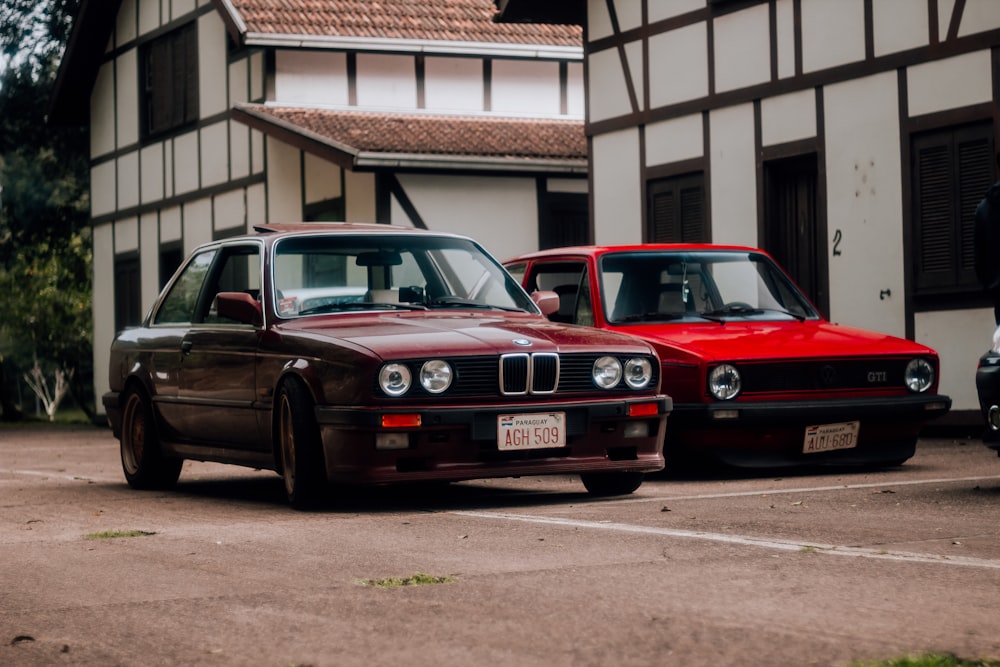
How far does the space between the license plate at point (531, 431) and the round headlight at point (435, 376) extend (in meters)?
0.34

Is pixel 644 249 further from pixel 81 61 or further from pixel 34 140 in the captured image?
pixel 34 140

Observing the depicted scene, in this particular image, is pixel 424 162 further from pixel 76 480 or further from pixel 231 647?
pixel 231 647

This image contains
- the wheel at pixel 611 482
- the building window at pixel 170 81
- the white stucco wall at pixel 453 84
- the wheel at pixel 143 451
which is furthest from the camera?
the building window at pixel 170 81

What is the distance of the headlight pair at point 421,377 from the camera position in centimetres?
903

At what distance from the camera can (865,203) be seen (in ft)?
55.7

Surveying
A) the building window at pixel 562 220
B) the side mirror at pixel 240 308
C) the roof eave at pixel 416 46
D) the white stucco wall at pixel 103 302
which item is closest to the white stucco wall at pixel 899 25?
the side mirror at pixel 240 308

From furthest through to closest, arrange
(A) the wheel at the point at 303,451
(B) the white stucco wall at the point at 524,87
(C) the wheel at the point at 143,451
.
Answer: (B) the white stucco wall at the point at 524,87 < (C) the wheel at the point at 143,451 < (A) the wheel at the point at 303,451

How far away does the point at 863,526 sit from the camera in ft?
25.8

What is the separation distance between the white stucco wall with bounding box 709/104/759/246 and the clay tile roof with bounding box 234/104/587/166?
5297 millimetres

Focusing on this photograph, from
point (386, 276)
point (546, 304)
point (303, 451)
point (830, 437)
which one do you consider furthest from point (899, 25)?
point (303, 451)

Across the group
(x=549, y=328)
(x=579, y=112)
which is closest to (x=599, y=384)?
(x=549, y=328)

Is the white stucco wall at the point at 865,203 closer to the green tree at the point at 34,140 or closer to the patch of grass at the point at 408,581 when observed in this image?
the patch of grass at the point at 408,581

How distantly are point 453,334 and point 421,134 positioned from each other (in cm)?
1584

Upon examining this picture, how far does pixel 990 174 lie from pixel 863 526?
8.38 metres
